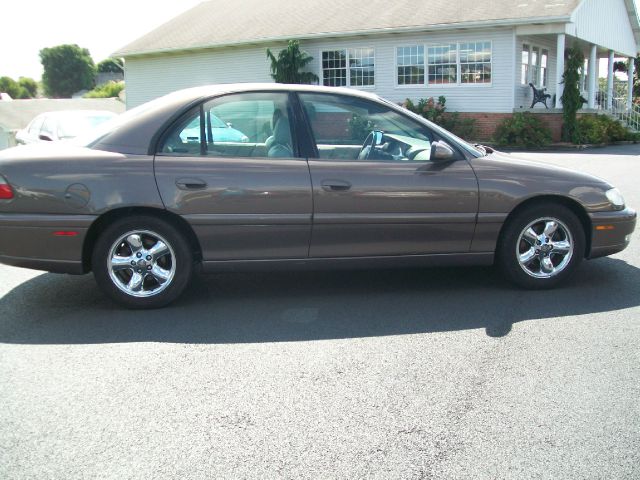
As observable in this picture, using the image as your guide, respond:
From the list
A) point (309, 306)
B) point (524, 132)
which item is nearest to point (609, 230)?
point (309, 306)

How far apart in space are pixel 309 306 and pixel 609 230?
2.54 meters

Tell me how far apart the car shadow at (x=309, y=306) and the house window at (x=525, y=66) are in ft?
61.8

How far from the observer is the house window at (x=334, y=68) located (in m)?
26.4

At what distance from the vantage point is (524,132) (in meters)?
21.5

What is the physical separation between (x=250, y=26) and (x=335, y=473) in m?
27.7

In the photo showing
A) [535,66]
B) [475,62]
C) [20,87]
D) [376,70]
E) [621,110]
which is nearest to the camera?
[475,62]

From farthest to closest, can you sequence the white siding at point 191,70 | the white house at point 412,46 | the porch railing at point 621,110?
the white siding at point 191,70 < the porch railing at point 621,110 < the white house at point 412,46

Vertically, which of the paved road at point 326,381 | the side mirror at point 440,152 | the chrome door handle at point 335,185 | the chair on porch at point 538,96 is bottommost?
the paved road at point 326,381

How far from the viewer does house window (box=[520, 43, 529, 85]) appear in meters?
24.0

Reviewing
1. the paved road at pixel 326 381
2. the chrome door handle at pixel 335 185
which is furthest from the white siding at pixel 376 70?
the chrome door handle at pixel 335 185

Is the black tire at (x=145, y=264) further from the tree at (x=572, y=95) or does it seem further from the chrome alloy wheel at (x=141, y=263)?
the tree at (x=572, y=95)

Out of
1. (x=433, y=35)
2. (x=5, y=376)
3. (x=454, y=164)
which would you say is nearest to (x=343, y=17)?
(x=433, y=35)

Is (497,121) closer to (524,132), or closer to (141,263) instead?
(524,132)

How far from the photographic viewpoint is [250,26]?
28.8m
